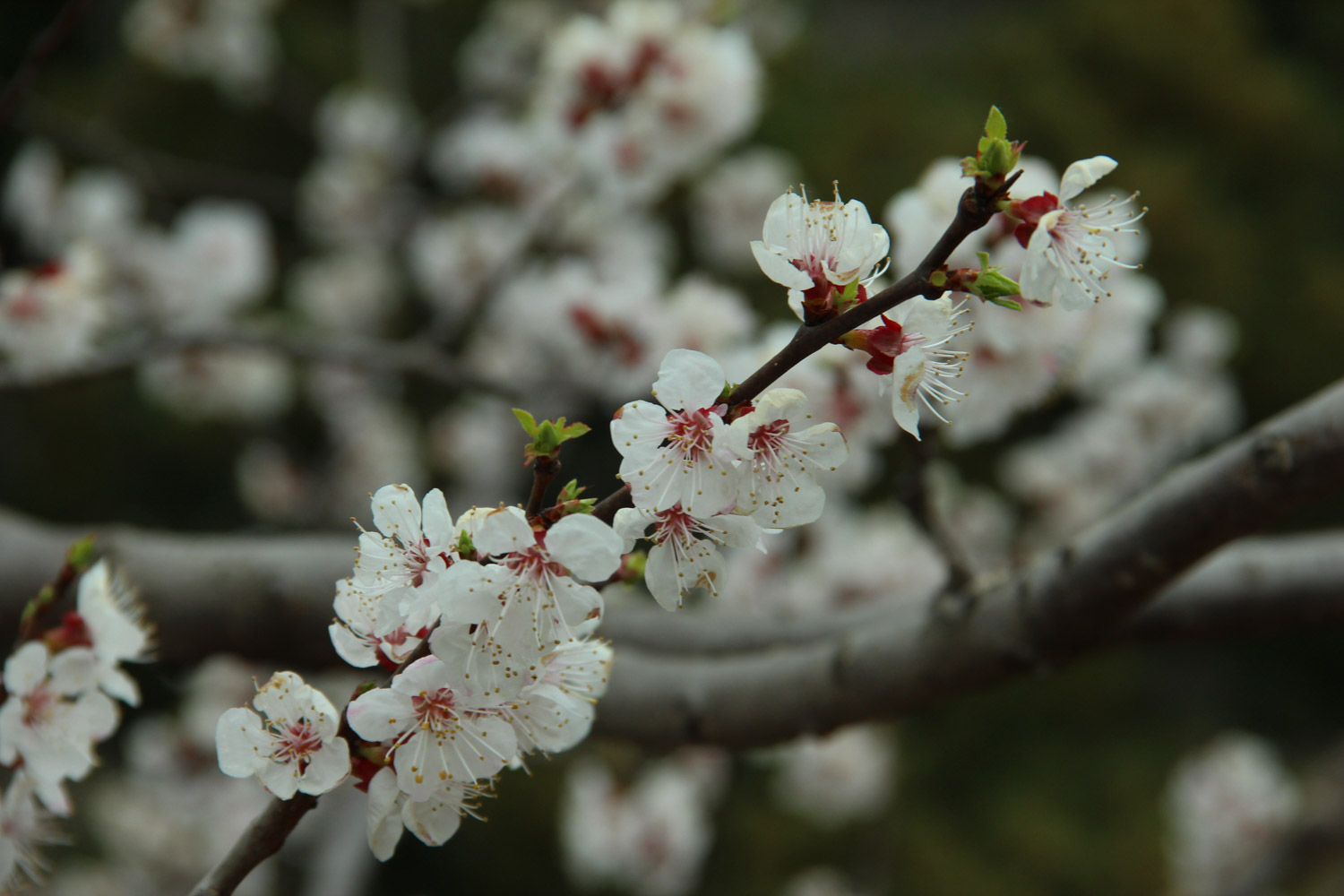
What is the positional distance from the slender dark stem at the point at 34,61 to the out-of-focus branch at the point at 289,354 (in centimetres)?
39

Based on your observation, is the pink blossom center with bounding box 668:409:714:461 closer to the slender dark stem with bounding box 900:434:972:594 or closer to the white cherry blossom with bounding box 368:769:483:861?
the white cherry blossom with bounding box 368:769:483:861

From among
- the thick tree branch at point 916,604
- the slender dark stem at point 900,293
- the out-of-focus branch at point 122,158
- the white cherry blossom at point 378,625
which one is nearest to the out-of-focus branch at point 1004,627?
the thick tree branch at point 916,604

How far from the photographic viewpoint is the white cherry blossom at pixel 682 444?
51 centimetres

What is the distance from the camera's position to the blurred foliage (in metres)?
2.91

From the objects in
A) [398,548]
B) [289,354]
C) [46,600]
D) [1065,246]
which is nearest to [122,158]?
[289,354]

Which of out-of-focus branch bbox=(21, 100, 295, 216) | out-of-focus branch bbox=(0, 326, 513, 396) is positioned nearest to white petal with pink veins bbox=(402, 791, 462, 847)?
out-of-focus branch bbox=(0, 326, 513, 396)

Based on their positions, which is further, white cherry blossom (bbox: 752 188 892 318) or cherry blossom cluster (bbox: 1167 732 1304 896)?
cherry blossom cluster (bbox: 1167 732 1304 896)

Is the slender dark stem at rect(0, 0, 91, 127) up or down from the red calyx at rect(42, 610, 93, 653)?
up

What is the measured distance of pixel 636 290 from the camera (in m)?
1.65

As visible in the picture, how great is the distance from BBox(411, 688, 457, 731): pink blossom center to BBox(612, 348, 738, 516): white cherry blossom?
6.1 inches

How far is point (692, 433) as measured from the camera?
0.53m

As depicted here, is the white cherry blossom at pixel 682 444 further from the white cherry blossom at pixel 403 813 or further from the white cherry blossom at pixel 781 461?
the white cherry blossom at pixel 403 813

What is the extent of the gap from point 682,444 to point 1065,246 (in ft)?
0.82

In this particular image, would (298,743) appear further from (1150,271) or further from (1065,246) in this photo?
(1150,271)
